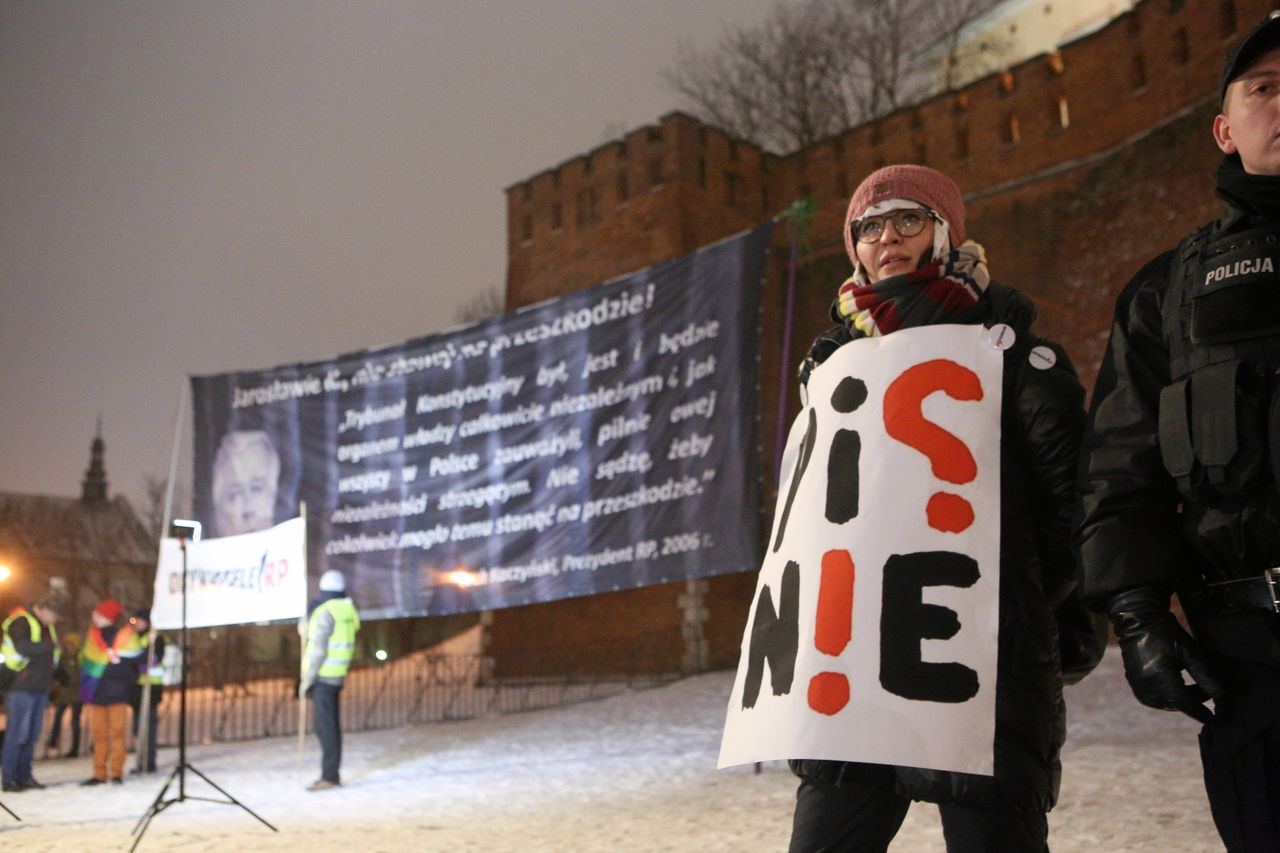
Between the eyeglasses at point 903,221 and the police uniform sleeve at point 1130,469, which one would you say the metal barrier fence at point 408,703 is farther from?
the police uniform sleeve at point 1130,469

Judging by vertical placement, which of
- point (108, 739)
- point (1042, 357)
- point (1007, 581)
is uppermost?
point (1042, 357)

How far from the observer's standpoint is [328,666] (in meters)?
8.35

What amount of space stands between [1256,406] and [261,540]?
735cm

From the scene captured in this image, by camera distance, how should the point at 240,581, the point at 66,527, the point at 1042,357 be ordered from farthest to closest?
the point at 66,527, the point at 240,581, the point at 1042,357

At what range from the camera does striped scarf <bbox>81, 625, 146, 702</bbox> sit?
31.0 feet

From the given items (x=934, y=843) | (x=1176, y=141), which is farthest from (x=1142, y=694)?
(x=1176, y=141)

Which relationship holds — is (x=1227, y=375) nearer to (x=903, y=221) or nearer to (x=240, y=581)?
(x=903, y=221)

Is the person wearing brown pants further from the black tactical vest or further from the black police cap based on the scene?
the black police cap

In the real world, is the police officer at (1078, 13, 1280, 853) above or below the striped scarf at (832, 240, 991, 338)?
below

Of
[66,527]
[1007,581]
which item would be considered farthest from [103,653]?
[66,527]

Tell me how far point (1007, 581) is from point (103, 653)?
944cm

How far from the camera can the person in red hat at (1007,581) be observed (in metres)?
1.98

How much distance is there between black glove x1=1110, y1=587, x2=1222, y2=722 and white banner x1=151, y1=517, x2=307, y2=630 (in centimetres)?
649

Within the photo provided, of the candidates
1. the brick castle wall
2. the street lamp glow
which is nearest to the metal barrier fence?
the brick castle wall
